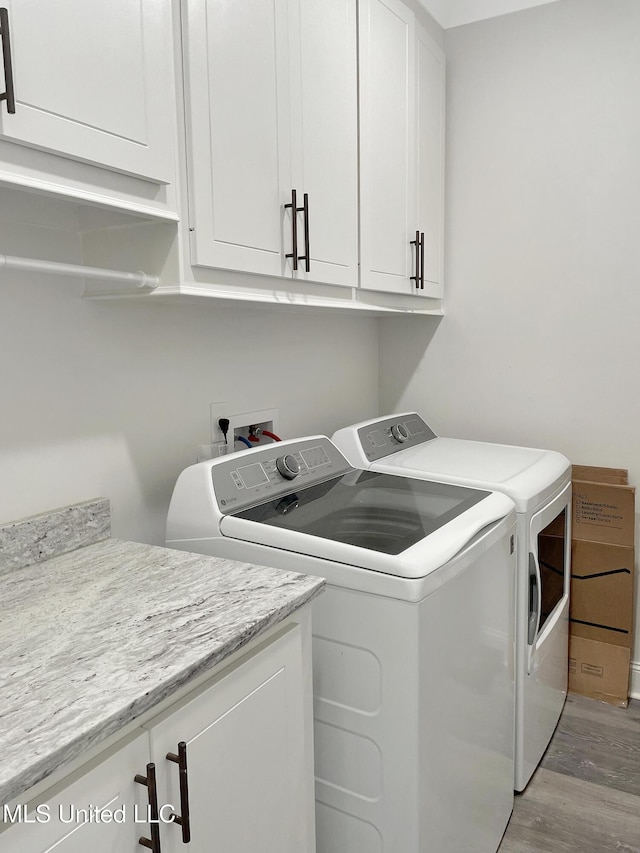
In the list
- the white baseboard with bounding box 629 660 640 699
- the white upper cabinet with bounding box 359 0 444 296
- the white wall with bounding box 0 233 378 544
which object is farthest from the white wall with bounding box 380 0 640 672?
the white wall with bounding box 0 233 378 544

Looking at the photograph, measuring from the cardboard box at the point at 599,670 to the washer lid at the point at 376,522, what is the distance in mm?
1029

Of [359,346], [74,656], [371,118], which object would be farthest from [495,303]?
[74,656]

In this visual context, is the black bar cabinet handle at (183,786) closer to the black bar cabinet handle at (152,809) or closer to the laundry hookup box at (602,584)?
the black bar cabinet handle at (152,809)

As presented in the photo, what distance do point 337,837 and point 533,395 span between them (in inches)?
66.3

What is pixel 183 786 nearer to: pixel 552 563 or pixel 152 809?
pixel 152 809

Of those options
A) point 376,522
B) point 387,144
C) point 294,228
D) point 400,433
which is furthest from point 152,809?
point 387,144

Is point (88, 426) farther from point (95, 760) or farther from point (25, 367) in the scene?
point (95, 760)

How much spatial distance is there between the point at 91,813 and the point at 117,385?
3.22 ft

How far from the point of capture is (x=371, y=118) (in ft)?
6.15

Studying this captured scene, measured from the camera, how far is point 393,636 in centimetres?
124

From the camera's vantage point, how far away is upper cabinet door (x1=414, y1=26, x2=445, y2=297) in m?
2.24

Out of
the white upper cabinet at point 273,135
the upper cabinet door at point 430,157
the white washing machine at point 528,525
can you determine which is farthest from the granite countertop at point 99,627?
the upper cabinet door at point 430,157

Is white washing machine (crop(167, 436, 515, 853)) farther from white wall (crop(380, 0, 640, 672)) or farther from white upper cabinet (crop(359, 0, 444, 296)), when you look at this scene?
white wall (crop(380, 0, 640, 672))

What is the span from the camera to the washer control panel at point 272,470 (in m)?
1.53
